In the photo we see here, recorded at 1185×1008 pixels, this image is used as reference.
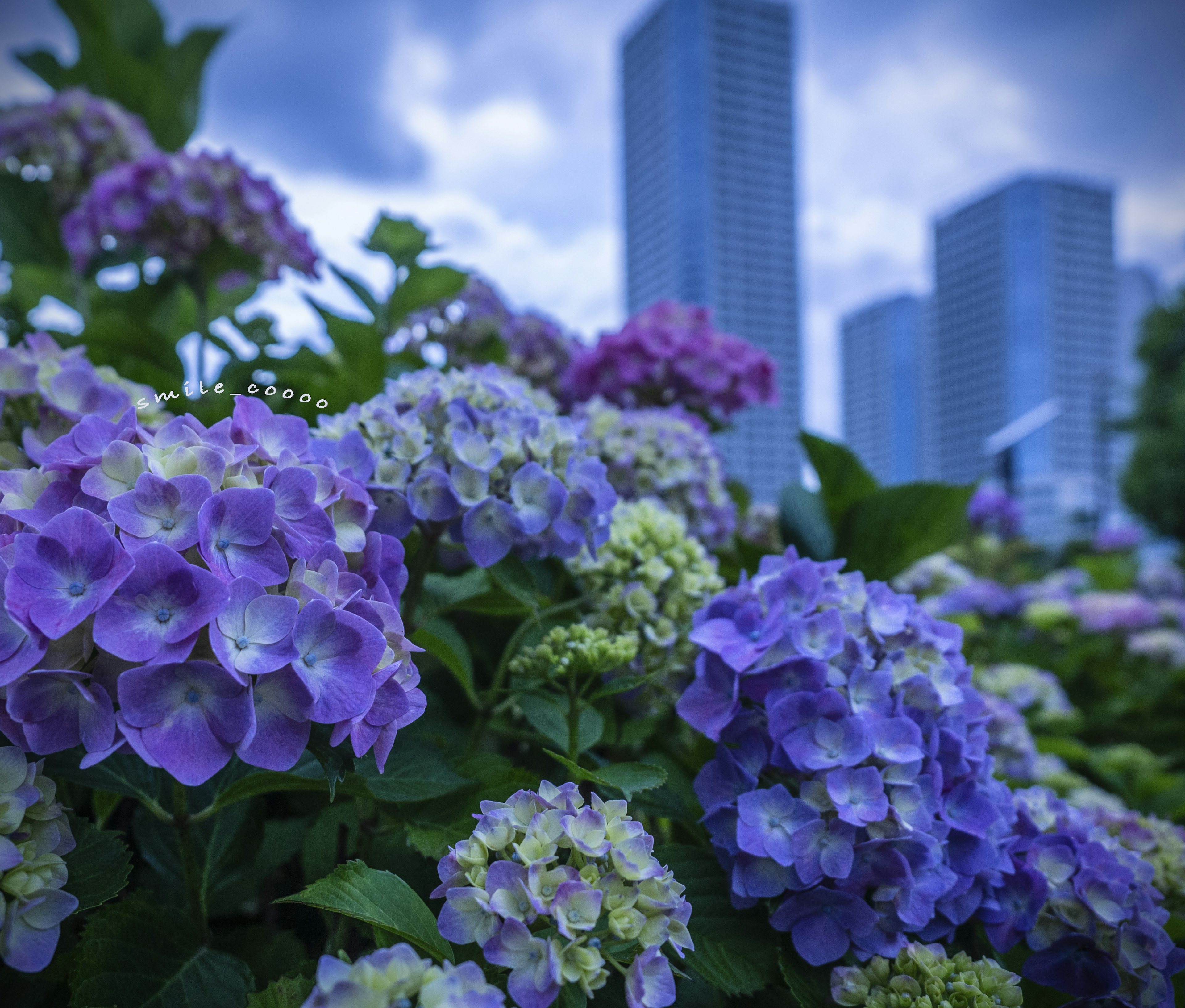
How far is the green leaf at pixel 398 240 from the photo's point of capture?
1.15m

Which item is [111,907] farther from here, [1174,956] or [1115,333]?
[1115,333]

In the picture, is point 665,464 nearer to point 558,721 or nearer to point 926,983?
point 558,721

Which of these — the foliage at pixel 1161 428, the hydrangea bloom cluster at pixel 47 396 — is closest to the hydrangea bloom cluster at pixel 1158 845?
the hydrangea bloom cluster at pixel 47 396

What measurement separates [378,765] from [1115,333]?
50.7m

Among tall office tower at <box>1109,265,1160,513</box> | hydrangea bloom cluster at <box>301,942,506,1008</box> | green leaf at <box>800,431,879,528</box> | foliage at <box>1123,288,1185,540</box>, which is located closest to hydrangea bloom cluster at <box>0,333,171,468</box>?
hydrangea bloom cluster at <box>301,942,506,1008</box>

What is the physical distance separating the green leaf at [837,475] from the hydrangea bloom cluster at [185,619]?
3.07 ft

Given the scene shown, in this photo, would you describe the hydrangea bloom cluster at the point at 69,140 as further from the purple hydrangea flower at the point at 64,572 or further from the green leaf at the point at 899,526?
the green leaf at the point at 899,526

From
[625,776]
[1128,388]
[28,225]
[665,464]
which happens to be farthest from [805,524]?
[1128,388]

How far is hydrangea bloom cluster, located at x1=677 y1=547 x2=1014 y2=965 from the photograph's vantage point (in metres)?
0.61

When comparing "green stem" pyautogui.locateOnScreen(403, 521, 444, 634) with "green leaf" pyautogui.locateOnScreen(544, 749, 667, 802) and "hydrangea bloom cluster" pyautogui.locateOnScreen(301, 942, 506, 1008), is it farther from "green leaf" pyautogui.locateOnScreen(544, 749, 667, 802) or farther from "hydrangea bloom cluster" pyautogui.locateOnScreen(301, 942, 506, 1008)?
"hydrangea bloom cluster" pyautogui.locateOnScreen(301, 942, 506, 1008)

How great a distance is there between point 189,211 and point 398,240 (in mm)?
365

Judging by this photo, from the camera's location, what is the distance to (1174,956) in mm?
659

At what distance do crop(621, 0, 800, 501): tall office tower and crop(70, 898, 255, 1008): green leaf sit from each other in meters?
25.5

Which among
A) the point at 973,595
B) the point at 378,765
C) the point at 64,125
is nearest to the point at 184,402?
the point at 378,765
